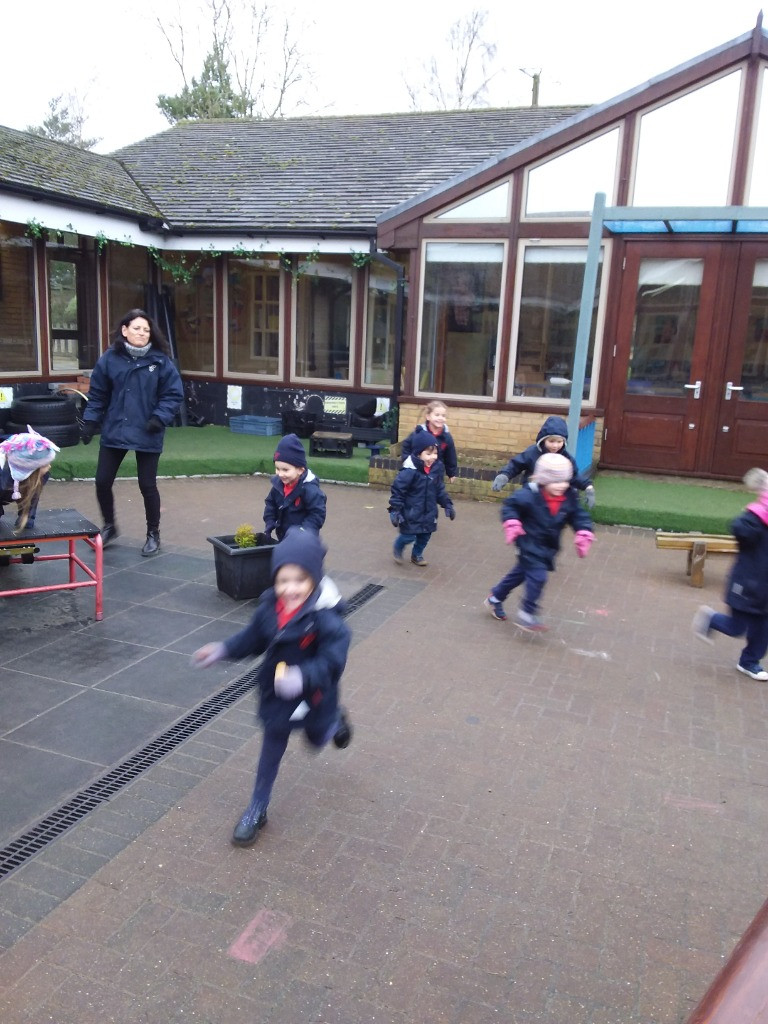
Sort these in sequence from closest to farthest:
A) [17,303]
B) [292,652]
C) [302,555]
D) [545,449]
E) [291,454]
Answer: [302,555]
[292,652]
[291,454]
[545,449]
[17,303]

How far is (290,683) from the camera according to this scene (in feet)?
9.27

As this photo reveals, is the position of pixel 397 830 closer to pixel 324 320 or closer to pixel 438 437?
pixel 438 437

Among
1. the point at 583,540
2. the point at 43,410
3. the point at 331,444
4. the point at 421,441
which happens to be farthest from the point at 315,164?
the point at 583,540

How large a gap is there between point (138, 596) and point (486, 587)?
2783 millimetres

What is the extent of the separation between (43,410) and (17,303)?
1996 millimetres

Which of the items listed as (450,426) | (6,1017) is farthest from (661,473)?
(6,1017)

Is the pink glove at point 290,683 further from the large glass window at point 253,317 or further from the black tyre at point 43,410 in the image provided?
the large glass window at point 253,317

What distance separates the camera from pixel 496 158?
977 centimetres

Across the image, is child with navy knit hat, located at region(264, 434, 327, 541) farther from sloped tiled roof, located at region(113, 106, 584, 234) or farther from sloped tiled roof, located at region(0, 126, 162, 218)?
sloped tiled roof, located at region(113, 106, 584, 234)

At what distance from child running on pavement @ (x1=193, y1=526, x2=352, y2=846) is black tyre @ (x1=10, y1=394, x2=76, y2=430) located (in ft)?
28.5

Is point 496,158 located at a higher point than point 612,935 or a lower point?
higher

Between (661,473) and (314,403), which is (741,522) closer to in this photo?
(661,473)

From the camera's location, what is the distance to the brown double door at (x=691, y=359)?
9711 mm

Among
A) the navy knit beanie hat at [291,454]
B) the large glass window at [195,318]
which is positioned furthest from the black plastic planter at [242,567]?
the large glass window at [195,318]
